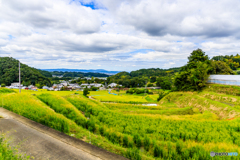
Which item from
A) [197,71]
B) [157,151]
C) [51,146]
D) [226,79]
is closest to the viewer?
[51,146]

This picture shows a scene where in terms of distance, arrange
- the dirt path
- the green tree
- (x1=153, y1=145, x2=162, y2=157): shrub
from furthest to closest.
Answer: the green tree → (x1=153, y1=145, x2=162, y2=157): shrub → the dirt path

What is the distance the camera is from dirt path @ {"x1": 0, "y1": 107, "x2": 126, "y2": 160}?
396 cm

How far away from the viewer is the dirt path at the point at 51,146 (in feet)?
13.0

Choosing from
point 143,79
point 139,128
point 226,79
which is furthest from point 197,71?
point 143,79

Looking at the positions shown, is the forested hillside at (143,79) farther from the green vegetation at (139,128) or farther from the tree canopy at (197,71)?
the green vegetation at (139,128)

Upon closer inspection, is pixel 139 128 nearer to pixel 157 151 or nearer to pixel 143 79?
pixel 157 151

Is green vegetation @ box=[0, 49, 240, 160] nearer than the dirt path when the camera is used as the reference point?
No

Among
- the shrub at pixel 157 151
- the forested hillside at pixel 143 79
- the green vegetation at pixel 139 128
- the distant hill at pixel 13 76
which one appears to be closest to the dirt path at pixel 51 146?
the green vegetation at pixel 139 128

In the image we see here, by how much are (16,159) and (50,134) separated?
187 centimetres

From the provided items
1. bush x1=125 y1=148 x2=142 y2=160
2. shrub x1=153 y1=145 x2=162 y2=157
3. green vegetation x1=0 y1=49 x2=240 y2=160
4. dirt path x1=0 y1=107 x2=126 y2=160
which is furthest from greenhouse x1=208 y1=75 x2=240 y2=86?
dirt path x1=0 y1=107 x2=126 y2=160

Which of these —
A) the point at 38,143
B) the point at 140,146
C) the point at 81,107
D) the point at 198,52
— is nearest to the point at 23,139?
the point at 38,143

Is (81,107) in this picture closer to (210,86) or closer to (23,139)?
(23,139)

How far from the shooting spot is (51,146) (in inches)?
174

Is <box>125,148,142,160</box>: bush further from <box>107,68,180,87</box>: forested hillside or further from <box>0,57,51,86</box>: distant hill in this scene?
<box>0,57,51,86</box>: distant hill
